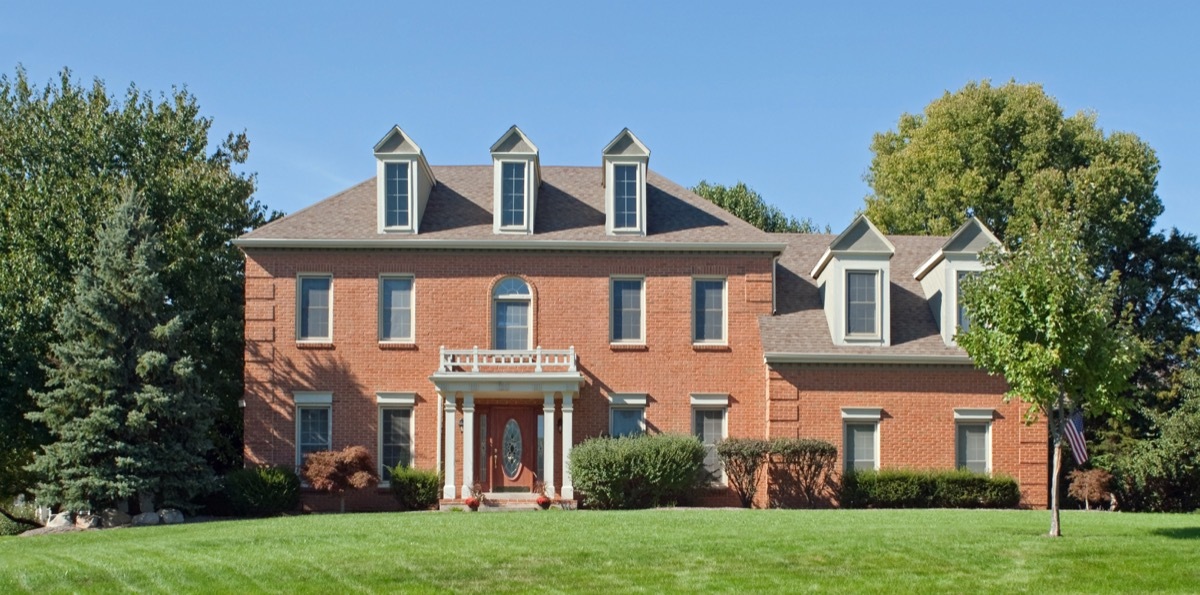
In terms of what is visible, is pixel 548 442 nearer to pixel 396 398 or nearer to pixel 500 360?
pixel 500 360

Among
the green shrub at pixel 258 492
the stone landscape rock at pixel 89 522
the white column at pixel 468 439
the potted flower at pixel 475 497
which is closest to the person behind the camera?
the stone landscape rock at pixel 89 522

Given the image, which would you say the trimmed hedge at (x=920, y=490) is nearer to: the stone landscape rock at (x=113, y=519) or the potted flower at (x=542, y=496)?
the potted flower at (x=542, y=496)

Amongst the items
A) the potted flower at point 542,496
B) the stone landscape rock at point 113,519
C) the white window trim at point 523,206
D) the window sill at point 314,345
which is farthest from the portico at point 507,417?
the stone landscape rock at point 113,519

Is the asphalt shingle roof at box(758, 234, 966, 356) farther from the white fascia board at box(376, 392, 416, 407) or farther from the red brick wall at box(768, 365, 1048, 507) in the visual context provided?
the white fascia board at box(376, 392, 416, 407)

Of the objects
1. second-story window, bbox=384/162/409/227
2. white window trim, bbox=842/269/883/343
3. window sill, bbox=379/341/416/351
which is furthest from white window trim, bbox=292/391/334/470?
white window trim, bbox=842/269/883/343

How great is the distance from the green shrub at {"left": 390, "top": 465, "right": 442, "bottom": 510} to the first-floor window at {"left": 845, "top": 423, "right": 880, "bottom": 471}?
9636mm

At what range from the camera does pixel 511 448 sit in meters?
Result: 32.7

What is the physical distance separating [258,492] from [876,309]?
48.8 ft

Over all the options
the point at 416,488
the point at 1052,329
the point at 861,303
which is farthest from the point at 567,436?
the point at 1052,329

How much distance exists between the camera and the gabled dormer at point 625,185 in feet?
108

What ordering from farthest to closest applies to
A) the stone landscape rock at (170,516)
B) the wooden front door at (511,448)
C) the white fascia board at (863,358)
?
the wooden front door at (511,448) → the white fascia board at (863,358) → the stone landscape rock at (170,516)

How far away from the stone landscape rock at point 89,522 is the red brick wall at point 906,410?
15041 mm

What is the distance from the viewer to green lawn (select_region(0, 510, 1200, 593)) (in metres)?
18.0

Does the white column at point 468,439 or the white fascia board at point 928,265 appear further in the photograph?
the white fascia board at point 928,265
